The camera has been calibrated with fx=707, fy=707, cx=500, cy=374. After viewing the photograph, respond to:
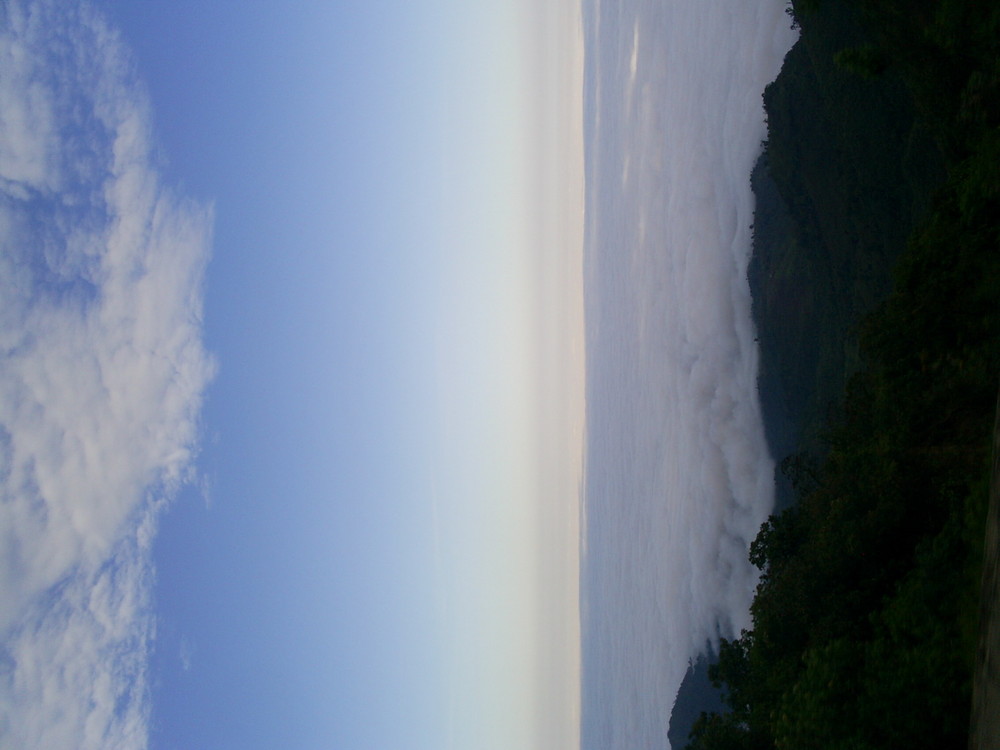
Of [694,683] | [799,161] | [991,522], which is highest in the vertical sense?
[799,161]

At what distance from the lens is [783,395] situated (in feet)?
99.6

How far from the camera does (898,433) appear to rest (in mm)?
14500

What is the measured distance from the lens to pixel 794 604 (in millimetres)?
15727

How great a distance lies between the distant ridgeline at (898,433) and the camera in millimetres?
10781


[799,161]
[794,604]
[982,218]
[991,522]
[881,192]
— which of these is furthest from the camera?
[799,161]

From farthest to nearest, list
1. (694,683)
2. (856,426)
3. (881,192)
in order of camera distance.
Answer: (694,683) → (881,192) → (856,426)

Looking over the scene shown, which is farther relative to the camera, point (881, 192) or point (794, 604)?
point (881, 192)

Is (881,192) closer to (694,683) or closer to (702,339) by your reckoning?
(702,339)

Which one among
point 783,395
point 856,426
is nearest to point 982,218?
point 856,426

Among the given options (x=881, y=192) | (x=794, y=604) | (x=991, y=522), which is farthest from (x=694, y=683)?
(x=991, y=522)

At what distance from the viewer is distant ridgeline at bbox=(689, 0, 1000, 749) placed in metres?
10.8

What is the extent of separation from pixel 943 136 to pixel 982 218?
459cm

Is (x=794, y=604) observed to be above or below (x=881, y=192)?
below

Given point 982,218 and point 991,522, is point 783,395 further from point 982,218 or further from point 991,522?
point 991,522
